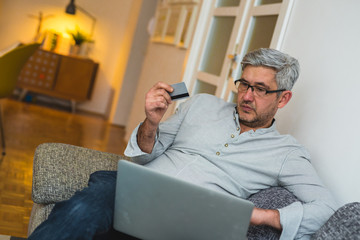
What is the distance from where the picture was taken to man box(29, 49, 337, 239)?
152 centimetres

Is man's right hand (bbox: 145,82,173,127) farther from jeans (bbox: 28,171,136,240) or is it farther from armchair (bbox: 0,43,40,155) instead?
armchair (bbox: 0,43,40,155)

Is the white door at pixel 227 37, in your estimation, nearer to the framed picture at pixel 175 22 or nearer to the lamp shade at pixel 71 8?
the framed picture at pixel 175 22

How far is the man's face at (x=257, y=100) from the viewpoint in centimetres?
176

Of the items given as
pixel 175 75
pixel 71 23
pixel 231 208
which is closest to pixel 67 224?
pixel 231 208

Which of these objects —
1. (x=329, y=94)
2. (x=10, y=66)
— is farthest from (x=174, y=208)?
(x=10, y=66)

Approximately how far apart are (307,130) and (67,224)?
111cm

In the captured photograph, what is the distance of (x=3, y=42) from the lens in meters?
6.15

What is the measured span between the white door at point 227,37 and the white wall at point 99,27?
99.3 inches

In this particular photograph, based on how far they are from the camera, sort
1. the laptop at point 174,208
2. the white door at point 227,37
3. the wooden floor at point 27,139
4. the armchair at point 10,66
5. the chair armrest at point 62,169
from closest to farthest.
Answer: the laptop at point 174,208
the chair armrest at point 62,169
the wooden floor at point 27,139
the white door at point 227,37
the armchair at point 10,66

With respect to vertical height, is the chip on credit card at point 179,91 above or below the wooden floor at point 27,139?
above

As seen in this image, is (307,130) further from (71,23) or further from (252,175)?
(71,23)

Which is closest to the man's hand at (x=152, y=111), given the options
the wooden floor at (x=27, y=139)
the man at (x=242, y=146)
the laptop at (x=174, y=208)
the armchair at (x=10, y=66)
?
the man at (x=242, y=146)

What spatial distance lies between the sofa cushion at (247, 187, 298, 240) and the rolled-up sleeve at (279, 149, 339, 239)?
36 millimetres

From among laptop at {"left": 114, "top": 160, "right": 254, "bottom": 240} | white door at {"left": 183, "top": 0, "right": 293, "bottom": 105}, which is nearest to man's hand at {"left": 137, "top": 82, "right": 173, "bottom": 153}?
laptop at {"left": 114, "top": 160, "right": 254, "bottom": 240}
